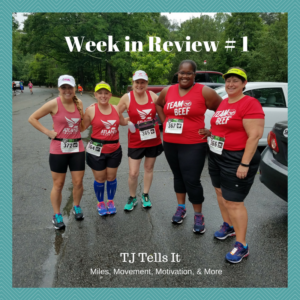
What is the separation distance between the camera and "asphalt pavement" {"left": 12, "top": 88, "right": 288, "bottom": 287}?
2529mm

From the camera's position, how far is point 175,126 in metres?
3.16

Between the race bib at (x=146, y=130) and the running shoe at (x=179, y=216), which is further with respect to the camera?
the race bib at (x=146, y=130)

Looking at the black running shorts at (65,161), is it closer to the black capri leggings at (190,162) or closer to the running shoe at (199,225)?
the black capri leggings at (190,162)

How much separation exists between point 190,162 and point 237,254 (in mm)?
1063

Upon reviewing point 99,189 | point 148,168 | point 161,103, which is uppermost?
point 161,103

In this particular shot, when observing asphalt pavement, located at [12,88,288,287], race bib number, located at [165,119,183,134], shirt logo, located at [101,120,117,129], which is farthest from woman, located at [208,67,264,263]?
shirt logo, located at [101,120,117,129]

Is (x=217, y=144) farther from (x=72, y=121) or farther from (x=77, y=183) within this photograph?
(x=77, y=183)

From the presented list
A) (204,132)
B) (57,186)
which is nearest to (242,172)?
(204,132)

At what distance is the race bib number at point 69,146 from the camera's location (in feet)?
10.6

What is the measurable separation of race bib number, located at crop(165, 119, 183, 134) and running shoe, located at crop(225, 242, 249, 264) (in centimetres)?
134

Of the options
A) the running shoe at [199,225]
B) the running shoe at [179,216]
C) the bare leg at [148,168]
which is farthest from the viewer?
the bare leg at [148,168]

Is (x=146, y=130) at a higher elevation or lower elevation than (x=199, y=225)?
higher

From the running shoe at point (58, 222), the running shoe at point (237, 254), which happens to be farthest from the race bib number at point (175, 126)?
the running shoe at point (58, 222)

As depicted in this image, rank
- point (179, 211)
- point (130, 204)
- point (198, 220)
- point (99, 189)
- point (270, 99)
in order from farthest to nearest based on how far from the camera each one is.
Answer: point (270, 99)
point (130, 204)
point (99, 189)
point (179, 211)
point (198, 220)
